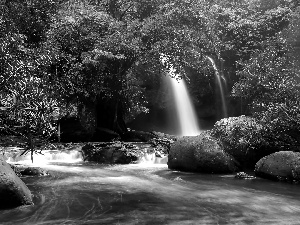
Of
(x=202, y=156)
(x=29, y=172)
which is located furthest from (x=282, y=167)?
(x=29, y=172)

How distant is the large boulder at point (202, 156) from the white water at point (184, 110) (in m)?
17.6

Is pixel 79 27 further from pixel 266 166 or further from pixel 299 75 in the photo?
pixel 266 166

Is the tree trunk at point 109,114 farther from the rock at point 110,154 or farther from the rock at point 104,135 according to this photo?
the rock at point 110,154

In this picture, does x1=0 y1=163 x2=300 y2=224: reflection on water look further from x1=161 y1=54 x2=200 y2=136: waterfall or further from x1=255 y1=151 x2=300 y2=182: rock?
x1=161 y1=54 x2=200 y2=136: waterfall

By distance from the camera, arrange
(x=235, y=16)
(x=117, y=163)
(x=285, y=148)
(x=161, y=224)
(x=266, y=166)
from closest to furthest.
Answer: (x=161, y=224) → (x=266, y=166) → (x=285, y=148) → (x=117, y=163) → (x=235, y=16)

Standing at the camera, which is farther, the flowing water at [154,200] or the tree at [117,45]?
the tree at [117,45]

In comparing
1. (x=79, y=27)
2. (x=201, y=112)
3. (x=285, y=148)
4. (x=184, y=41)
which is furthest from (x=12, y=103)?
(x=201, y=112)

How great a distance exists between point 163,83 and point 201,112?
4.66m

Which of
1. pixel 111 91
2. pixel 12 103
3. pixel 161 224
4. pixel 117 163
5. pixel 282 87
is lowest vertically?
pixel 161 224

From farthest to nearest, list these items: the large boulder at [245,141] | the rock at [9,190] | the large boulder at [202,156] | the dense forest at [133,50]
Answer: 1. the dense forest at [133,50]
2. the large boulder at [245,141]
3. the large boulder at [202,156]
4. the rock at [9,190]

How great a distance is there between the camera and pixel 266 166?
440 inches

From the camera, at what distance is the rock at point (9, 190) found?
694 centimetres

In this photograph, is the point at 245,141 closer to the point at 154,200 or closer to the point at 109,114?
the point at 154,200

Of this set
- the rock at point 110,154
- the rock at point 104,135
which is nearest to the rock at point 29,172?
the rock at point 110,154
